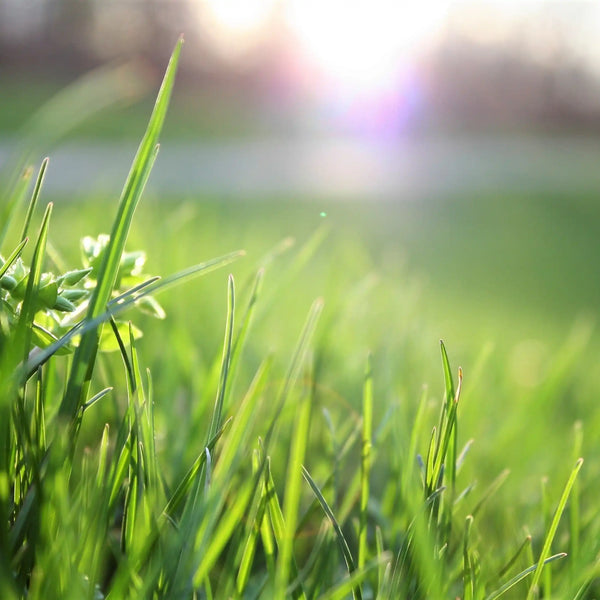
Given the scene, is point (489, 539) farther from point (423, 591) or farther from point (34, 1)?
point (34, 1)

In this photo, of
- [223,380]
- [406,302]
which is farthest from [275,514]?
[406,302]

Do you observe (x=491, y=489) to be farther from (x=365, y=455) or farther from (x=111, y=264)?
(x=111, y=264)

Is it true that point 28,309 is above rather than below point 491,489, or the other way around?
above

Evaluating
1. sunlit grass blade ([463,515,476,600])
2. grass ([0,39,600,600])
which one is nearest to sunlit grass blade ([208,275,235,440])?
grass ([0,39,600,600])

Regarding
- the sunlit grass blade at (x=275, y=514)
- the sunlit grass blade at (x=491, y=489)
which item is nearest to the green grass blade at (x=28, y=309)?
the sunlit grass blade at (x=275, y=514)

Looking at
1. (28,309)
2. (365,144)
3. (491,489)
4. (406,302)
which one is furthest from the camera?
(365,144)

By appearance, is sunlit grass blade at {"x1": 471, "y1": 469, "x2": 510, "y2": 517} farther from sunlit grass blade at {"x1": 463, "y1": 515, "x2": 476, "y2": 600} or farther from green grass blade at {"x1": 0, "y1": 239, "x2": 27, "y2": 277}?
green grass blade at {"x1": 0, "y1": 239, "x2": 27, "y2": 277}

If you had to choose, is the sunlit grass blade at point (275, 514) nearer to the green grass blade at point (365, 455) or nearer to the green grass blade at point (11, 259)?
the green grass blade at point (365, 455)
